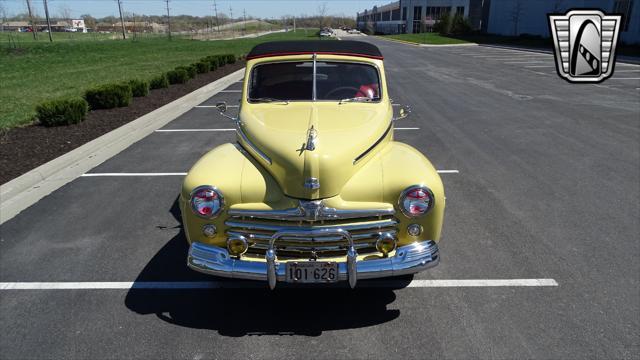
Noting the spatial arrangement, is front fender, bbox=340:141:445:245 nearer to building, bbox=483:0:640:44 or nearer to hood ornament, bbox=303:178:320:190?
hood ornament, bbox=303:178:320:190

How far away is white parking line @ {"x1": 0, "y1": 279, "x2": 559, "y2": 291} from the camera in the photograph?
13.7ft

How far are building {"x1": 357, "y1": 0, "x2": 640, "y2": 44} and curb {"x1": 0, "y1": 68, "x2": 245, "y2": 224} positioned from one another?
1604 inches

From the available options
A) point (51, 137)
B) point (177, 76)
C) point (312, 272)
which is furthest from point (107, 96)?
point (312, 272)

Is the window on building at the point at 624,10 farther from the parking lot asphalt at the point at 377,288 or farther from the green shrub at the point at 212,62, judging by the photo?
the parking lot asphalt at the point at 377,288

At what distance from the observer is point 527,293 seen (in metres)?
4.02

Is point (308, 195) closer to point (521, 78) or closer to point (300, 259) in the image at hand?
point (300, 259)

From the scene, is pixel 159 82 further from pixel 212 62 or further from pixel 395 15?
pixel 395 15

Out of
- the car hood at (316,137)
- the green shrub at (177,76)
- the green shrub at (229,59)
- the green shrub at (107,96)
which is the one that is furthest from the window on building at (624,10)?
the car hood at (316,137)

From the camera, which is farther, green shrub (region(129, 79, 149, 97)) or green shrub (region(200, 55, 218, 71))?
green shrub (region(200, 55, 218, 71))

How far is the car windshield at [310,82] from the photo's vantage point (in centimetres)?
497

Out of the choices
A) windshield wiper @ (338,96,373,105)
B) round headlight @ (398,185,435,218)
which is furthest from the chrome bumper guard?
windshield wiper @ (338,96,373,105)

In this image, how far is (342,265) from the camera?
3398 millimetres

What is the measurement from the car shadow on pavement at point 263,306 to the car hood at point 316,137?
1.09 meters

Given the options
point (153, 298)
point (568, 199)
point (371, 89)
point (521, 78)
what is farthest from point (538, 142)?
point (521, 78)
